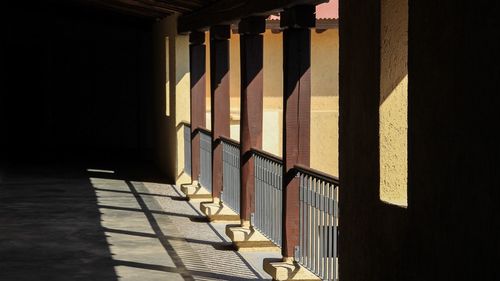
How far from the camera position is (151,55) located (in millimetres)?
23141

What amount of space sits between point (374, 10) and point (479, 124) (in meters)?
1.83

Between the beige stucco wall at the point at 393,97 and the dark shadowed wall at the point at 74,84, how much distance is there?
60.4 feet

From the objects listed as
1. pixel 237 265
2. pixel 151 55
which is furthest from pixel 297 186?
pixel 151 55

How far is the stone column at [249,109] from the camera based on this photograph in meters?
11.2

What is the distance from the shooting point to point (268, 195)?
1076 cm

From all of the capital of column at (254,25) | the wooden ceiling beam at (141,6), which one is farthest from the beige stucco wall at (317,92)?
the capital of column at (254,25)

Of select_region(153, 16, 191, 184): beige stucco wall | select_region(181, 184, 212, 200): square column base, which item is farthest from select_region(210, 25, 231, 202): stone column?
select_region(153, 16, 191, 184): beige stucco wall

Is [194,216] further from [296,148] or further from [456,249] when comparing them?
[456,249]

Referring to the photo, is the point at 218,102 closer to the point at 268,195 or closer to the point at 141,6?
the point at 268,195

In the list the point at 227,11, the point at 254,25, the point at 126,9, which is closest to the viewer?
the point at 254,25

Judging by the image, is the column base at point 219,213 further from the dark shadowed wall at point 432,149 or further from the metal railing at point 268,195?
the dark shadowed wall at point 432,149

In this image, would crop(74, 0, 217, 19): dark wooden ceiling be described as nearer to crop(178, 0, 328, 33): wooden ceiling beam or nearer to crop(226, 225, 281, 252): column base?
crop(178, 0, 328, 33): wooden ceiling beam

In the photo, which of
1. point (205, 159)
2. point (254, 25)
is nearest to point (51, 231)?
point (254, 25)

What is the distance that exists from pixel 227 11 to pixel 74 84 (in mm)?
13699
